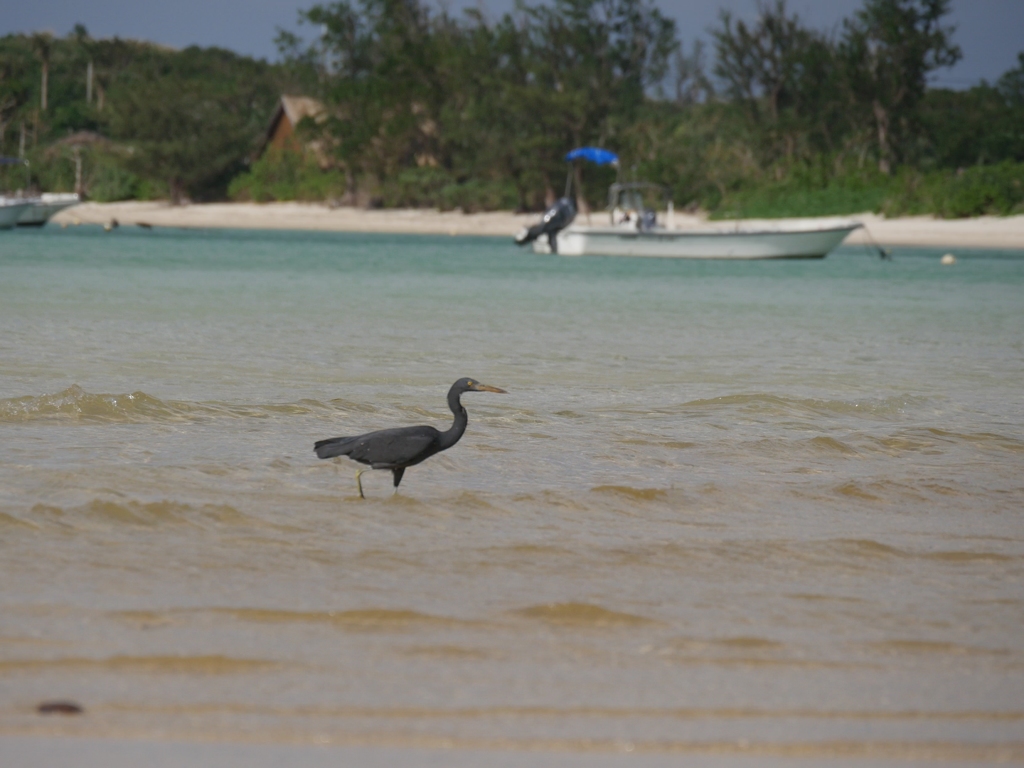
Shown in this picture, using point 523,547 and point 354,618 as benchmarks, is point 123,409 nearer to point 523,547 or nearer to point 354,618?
point 523,547

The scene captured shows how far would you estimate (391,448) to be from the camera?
6.28 metres

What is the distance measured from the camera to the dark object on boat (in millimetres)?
3387

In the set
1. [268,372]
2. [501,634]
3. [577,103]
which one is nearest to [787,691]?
[501,634]

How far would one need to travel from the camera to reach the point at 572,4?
2327 inches

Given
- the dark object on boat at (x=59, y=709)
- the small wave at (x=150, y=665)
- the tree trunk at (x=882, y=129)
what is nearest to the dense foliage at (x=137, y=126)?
the tree trunk at (x=882, y=129)

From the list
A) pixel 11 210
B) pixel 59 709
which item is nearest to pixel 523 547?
pixel 59 709

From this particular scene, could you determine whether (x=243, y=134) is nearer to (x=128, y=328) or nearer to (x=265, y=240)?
(x=265, y=240)

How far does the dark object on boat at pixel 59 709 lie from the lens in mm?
3387

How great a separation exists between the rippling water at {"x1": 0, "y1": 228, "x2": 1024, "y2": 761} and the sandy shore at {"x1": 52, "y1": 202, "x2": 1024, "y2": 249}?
1181 inches

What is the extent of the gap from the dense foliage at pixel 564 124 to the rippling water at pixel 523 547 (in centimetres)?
3610

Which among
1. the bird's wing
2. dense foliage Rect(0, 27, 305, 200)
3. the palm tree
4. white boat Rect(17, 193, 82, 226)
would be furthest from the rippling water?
the palm tree

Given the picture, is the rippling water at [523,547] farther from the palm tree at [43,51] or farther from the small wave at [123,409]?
the palm tree at [43,51]

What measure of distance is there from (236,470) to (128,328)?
315 inches

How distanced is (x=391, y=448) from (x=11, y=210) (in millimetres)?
41910
